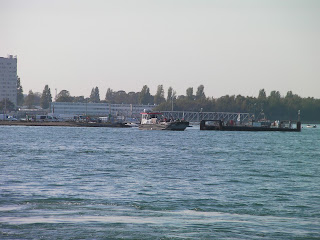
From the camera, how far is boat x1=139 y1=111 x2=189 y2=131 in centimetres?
15700

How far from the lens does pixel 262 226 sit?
24.1m

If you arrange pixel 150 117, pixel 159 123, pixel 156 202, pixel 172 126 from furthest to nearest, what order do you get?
1. pixel 150 117
2. pixel 159 123
3. pixel 172 126
4. pixel 156 202

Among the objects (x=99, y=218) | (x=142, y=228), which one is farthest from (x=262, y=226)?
(x=99, y=218)

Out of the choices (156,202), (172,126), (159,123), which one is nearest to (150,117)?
(159,123)

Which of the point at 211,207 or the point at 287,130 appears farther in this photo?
the point at 287,130

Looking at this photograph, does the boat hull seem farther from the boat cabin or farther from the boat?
the boat cabin

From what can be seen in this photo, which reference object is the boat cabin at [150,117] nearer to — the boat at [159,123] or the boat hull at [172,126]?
the boat at [159,123]

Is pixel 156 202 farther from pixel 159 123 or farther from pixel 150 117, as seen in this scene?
pixel 150 117

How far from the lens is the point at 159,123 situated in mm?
160250

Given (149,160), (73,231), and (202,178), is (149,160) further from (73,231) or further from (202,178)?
(73,231)

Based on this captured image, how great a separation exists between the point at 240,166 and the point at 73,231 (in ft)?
102

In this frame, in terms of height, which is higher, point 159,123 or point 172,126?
point 159,123

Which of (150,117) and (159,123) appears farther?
(150,117)

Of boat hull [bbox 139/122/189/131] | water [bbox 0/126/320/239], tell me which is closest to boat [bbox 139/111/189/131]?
boat hull [bbox 139/122/189/131]
